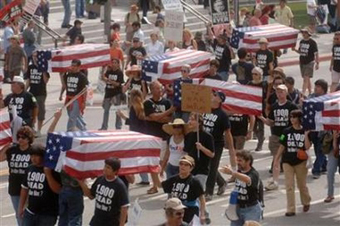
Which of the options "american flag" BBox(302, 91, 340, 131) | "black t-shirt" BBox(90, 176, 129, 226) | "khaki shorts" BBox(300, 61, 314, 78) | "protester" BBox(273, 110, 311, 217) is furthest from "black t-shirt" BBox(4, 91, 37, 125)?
"khaki shorts" BBox(300, 61, 314, 78)

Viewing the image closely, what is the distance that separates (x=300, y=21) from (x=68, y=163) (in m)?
27.3

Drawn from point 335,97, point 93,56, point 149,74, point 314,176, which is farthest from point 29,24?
point 335,97

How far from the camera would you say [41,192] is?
15.0 metres

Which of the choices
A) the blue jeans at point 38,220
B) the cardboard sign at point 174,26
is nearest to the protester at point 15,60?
the cardboard sign at point 174,26

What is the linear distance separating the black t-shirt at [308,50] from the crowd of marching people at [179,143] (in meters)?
0.02

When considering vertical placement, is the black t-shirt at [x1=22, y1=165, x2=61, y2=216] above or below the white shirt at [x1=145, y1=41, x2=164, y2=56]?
above

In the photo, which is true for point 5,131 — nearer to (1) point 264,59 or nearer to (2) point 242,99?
(2) point 242,99

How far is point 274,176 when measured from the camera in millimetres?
19125

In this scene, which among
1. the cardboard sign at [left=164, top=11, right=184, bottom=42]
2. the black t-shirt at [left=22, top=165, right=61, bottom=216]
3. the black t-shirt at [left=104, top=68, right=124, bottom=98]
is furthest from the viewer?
the cardboard sign at [left=164, top=11, right=184, bottom=42]

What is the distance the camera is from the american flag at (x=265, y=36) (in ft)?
87.4

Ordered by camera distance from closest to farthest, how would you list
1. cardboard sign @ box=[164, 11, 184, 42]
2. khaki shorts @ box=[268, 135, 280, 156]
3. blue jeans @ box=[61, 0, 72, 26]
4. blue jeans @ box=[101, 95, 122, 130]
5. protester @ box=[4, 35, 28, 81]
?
khaki shorts @ box=[268, 135, 280, 156], blue jeans @ box=[101, 95, 122, 130], cardboard sign @ box=[164, 11, 184, 42], protester @ box=[4, 35, 28, 81], blue jeans @ box=[61, 0, 72, 26]

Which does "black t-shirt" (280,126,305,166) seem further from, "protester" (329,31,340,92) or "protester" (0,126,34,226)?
"protester" (329,31,340,92)

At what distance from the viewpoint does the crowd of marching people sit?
1501 centimetres

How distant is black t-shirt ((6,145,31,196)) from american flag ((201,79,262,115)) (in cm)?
459
